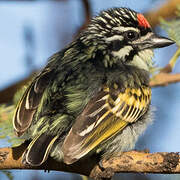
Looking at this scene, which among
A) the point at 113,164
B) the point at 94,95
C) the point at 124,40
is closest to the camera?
the point at 113,164

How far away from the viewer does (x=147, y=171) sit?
339cm

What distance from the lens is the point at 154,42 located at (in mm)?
4250

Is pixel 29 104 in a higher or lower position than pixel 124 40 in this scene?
lower

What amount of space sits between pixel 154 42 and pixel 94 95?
2.98ft

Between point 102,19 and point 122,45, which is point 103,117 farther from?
point 102,19

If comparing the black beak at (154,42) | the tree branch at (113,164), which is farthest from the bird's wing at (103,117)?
the black beak at (154,42)

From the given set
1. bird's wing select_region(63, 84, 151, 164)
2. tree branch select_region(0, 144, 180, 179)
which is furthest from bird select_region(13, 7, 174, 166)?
tree branch select_region(0, 144, 180, 179)

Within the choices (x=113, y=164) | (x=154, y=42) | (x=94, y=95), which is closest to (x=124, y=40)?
(x=154, y=42)

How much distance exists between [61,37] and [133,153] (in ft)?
14.7

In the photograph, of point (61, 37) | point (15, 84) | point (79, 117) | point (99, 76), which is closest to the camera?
point (79, 117)

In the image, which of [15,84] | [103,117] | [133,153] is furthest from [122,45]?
[15,84]

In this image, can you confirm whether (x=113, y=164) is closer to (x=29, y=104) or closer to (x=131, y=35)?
(x=29, y=104)

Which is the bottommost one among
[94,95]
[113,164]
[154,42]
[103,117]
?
[113,164]

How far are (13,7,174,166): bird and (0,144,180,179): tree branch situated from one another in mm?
122
